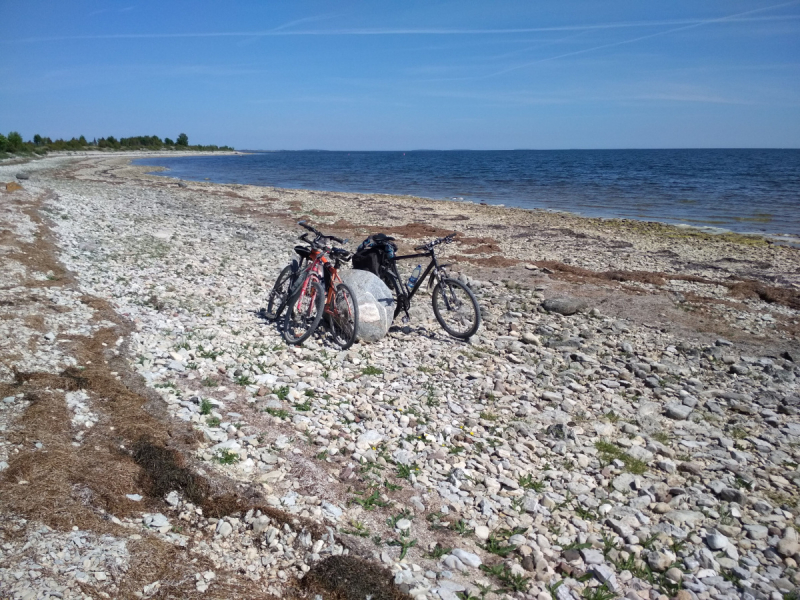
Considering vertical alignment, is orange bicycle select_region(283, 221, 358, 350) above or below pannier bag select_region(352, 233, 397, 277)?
below

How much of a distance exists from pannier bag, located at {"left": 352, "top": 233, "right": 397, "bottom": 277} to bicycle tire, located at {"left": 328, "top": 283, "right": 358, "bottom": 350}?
1.30 meters

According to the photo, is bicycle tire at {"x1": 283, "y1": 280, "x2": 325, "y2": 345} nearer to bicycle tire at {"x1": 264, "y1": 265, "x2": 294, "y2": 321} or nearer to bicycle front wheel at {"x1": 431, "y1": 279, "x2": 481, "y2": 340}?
bicycle tire at {"x1": 264, "y1": 265, "x2": 294, "y2": 321}

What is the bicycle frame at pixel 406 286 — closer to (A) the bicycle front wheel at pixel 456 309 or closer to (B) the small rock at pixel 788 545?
(A) the bicycle front wheel at pixel 456 309

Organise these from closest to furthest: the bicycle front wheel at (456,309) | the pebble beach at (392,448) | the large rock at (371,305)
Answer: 1. the pebble beach at (392,448)
2. the large rock at (371,305)
3. the bicycle front wheel at (456,309)

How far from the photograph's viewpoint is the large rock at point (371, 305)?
8938 millimetres

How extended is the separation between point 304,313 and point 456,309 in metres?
2.70

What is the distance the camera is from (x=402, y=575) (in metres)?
3.94

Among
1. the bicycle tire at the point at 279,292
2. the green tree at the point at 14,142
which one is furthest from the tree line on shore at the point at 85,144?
the bicycle tire at the point at 279,292

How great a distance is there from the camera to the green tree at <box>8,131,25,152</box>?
63500 millimetres

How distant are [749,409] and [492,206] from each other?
2800cm

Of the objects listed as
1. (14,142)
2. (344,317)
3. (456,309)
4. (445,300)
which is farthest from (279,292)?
(14,142)

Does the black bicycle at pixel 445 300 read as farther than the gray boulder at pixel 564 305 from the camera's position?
No

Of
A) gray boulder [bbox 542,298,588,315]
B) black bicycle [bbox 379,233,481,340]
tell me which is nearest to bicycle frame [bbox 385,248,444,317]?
black bicycle [bbox 379,233,481,340]

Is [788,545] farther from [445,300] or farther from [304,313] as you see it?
[304,313]
